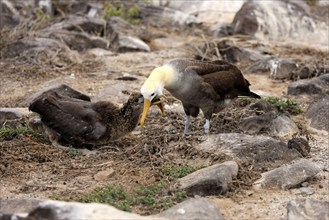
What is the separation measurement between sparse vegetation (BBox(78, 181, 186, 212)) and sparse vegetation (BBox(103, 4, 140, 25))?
34.8 feet

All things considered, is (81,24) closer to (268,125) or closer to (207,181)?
(268,125)

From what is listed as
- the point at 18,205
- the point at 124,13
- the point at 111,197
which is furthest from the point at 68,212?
the point at 124,13

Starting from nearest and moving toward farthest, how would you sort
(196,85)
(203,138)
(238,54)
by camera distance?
(203,138), (196,85), (238,54)

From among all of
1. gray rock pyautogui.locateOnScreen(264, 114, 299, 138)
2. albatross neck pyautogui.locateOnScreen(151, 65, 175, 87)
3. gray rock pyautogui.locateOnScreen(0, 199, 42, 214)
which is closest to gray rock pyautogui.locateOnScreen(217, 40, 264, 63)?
gray rock pyautogui.locateOnScreen(264, 114, 299, 138)

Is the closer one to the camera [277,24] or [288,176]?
[288,176]

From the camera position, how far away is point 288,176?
21.9ft

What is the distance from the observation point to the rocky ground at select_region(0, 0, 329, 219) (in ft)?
21.5

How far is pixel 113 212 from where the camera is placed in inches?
196

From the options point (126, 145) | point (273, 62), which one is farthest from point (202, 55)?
point (126, 145)

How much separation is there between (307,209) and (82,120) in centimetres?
331

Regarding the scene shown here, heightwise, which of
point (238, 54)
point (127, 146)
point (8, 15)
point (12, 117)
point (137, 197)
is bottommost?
point (8, 15)

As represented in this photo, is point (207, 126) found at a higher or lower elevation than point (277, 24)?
higher

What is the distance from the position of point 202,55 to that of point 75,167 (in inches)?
262

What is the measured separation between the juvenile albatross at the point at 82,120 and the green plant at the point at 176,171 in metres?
1.41
